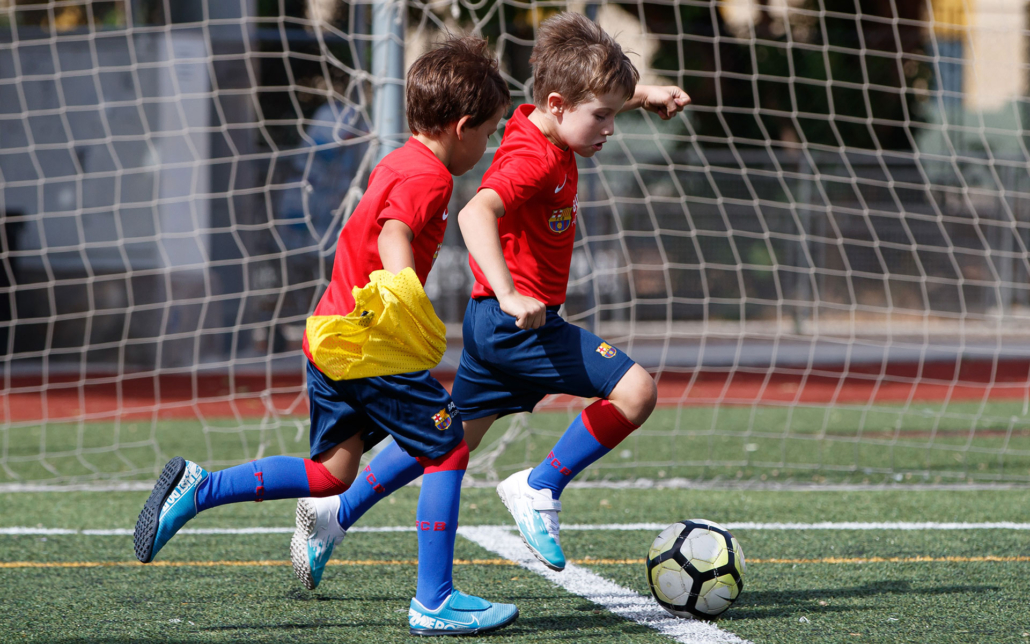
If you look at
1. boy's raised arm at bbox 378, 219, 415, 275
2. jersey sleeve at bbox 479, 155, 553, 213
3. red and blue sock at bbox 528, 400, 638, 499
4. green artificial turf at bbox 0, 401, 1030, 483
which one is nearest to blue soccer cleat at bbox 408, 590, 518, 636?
red and blue sock at bbox 528, 400, 638, 499

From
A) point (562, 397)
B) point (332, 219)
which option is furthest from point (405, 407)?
point (332, 219)

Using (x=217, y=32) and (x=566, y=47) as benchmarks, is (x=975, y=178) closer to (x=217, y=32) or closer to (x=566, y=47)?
(x=217, y=32)

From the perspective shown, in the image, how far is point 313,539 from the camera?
2.81 meters

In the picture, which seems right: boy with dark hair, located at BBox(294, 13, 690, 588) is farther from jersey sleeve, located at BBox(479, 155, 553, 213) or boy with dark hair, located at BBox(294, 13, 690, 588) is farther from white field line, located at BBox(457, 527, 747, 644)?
white field line, located at BBox(457, 527, 747, 644)

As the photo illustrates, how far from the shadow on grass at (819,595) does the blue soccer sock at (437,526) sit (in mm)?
806

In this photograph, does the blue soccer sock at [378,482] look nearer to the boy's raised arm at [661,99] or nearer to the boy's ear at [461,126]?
the boy's ear at [461,126]

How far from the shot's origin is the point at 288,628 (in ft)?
8.37

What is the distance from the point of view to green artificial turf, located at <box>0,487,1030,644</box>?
2.53 meters

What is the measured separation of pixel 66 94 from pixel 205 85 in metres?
1.57

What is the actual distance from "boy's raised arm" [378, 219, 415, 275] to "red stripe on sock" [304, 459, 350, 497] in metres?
0.60

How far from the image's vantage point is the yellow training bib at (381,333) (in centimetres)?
235

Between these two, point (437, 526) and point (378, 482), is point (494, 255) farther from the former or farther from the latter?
point (378, 482)

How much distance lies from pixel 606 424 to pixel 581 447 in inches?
4.0

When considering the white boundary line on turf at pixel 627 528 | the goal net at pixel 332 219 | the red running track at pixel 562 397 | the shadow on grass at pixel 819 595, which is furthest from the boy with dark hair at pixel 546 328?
the goal net at pixel 332 219
